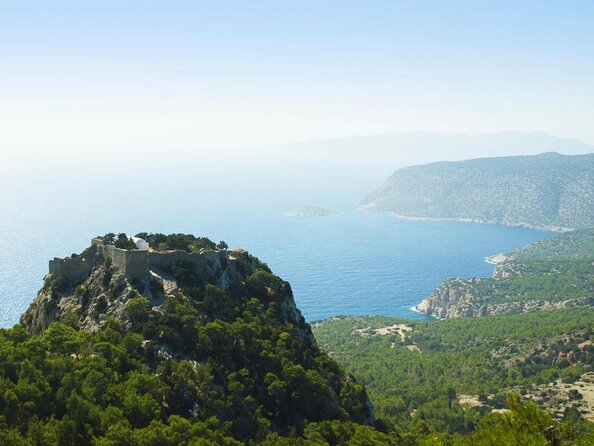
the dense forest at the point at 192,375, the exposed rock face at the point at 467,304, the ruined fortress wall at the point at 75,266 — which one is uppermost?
the ruined fortress wall at the point at 75,266

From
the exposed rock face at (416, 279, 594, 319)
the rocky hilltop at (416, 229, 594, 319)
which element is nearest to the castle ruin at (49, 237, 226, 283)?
the exposed rock face at (416, 279, 594, 319)

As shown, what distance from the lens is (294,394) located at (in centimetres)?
4562

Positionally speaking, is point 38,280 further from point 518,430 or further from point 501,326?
point 518,430

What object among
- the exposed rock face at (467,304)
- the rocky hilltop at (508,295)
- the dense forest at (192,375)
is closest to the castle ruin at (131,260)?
the dense forest at (192,375)

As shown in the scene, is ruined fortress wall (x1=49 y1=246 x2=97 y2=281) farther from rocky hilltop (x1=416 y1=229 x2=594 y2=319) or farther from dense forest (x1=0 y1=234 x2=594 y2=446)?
rocky hilltop (x1=416 y1=229 x2=594 y2=319)

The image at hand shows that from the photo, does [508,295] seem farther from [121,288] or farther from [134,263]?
[121,288]

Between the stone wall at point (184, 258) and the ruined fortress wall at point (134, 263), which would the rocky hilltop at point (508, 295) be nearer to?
the stone wall at point (184, 258)

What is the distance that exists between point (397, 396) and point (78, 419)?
60614 millimetres

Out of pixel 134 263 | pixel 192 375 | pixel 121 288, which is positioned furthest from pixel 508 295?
pixel 192 375

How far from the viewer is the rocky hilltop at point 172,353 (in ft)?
116

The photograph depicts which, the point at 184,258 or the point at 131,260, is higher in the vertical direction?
the point at 131,260

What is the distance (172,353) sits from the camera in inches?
1750

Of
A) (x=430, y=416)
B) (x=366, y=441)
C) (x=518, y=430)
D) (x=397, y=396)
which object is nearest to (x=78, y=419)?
(x=366, y=441)

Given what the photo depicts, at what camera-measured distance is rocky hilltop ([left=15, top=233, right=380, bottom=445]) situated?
35.4 metres
